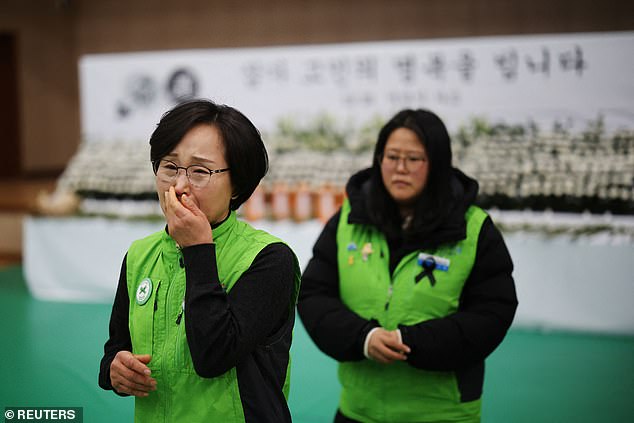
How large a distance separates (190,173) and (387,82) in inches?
181

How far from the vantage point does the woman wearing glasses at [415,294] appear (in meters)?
2.20

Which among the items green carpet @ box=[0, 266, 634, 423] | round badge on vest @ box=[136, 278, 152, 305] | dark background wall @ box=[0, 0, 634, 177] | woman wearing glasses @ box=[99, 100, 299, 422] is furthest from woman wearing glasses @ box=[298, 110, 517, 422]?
dark background wall @ box=[0, 0, 634, 177]

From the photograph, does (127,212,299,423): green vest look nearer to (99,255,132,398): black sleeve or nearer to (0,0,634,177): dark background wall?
(99,255,132,398): black sleeve

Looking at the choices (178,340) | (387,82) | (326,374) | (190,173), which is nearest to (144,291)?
(178,340)

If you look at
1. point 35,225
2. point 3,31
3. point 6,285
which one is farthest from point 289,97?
point 3,31

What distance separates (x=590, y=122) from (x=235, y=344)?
428cm

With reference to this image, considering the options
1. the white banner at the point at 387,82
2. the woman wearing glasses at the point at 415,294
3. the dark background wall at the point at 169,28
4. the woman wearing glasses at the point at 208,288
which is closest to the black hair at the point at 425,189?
the woman wearing glasses at the point at 415,294

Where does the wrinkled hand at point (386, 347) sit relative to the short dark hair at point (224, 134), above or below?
below

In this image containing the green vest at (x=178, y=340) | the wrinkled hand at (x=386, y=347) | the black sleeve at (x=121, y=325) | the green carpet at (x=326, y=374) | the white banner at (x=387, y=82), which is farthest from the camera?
the white banner at (x=387, y=82)

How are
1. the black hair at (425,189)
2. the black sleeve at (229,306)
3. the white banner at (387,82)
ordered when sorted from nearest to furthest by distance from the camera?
the black sleeve at (229,306)
the black hair at (425,189)
the white banner at (387,82)

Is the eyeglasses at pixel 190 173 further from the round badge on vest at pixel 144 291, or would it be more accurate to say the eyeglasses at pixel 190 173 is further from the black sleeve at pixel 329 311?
the black sleeve at pixel 329 311

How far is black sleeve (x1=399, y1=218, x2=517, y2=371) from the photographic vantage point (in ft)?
7.13

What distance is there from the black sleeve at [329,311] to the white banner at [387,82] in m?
3.32

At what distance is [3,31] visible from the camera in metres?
12.8
